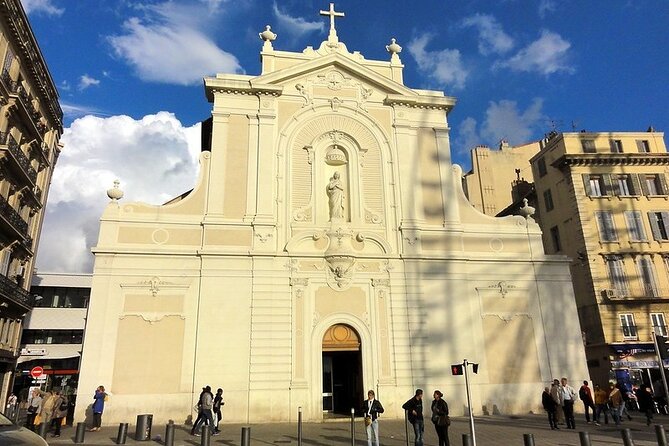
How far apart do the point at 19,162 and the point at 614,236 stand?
112ft

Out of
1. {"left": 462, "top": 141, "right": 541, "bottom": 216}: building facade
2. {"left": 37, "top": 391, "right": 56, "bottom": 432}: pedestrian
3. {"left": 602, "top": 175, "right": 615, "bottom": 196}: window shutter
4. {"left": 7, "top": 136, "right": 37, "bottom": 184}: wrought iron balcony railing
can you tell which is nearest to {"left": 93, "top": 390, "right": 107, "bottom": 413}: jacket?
{"left": 37, "top": 391, "right": 56, "bottom": 432}: pedestrian

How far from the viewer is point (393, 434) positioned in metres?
14.6

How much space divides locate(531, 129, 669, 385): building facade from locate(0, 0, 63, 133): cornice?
31.1 metres

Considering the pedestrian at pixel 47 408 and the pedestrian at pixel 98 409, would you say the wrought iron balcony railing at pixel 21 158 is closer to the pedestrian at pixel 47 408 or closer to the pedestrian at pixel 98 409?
the pedestrian at pixel 47 408

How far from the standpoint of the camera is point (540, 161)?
3325 cm

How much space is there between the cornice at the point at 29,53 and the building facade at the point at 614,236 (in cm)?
3108

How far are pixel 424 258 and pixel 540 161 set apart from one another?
17.3m

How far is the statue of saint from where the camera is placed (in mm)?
20656

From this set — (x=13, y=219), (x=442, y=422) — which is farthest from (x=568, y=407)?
(x=13, y=219)

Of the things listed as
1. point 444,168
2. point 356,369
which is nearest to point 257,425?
point 356,369

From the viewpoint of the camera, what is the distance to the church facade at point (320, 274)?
1783cm

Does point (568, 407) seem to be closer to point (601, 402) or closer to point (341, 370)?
point (601, 402)

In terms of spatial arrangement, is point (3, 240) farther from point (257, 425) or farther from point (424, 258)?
point (424, 258)

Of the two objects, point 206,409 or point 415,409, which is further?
point 206,409
